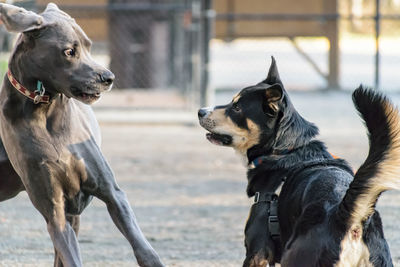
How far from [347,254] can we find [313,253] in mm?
160

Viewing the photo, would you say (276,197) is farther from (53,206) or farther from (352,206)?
(53,206)

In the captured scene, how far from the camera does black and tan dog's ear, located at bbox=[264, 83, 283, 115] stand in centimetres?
471

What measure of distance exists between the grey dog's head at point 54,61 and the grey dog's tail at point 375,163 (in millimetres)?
1346

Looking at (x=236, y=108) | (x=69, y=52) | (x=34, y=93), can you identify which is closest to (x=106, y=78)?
(x=69, y=52)

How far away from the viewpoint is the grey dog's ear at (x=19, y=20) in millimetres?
4301

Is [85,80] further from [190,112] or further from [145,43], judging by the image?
[145,43]

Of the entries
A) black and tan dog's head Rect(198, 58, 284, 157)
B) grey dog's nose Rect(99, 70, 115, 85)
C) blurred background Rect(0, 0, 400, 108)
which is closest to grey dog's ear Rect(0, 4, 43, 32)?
grey dog's nose Rect(99, 70, 115, 85)

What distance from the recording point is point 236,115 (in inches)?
194

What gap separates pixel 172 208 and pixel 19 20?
3.45 meters

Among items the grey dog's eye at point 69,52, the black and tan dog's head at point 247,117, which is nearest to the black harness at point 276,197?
the black and tan dog's head at point 247,117

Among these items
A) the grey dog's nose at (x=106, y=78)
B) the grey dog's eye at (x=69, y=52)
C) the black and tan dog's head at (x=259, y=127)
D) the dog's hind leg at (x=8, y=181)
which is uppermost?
the grey dog's eye at (x=69, y=52)

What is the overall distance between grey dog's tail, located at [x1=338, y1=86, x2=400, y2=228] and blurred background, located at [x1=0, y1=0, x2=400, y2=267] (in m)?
1.79

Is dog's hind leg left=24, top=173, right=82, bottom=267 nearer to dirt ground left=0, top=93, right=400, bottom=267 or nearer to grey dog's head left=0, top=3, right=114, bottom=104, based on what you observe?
grey dog's head left=0, top=3, right=114, bottom=104

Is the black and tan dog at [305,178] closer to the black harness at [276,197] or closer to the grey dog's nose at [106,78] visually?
the black harness at [276,197]
